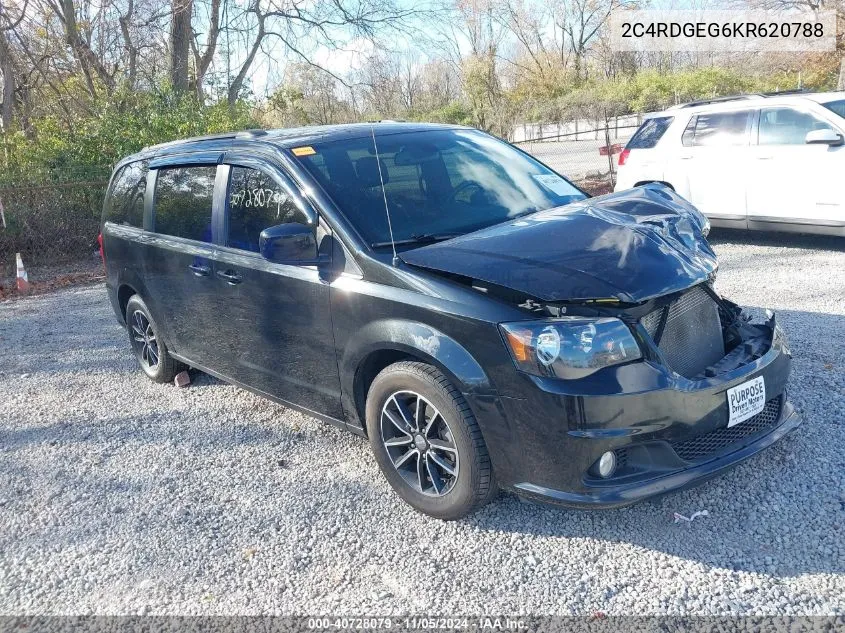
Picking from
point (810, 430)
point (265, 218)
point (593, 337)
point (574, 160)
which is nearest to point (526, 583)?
point (593, 337)

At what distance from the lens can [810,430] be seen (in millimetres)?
4008

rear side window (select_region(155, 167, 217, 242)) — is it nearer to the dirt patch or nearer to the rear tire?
the rear tire

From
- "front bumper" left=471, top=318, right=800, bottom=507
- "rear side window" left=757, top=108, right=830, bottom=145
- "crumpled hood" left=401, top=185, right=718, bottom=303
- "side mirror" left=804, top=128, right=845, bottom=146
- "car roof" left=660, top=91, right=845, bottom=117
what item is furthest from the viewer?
"car roof" left=660, top=91, right=845, bottom=117

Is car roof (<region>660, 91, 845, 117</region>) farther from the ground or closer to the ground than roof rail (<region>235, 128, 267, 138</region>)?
closer to the ground

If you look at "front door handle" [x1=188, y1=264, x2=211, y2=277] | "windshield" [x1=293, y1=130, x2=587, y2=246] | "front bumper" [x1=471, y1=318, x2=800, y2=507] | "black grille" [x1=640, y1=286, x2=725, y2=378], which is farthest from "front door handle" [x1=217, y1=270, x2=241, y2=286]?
"black grille" [x1=640, y1=286, x2=725, y2=378]

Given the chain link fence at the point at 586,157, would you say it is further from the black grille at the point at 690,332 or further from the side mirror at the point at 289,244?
the side mirror at the point at 289,244

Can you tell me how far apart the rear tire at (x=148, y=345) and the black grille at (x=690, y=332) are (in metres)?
3.72

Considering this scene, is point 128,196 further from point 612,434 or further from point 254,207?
point 612,434

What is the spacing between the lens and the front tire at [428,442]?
321cm

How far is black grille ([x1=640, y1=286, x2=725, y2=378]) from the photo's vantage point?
3.19 meters

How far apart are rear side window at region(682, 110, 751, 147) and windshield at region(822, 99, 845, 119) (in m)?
0.87

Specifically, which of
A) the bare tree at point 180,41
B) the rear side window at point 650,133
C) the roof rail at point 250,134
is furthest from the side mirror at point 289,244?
the bare tree at point 180,41

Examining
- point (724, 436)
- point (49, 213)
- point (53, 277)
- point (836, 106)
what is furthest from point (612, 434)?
point (49, 213)

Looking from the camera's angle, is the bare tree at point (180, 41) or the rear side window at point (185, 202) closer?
the rear side window at point (185, 202)
